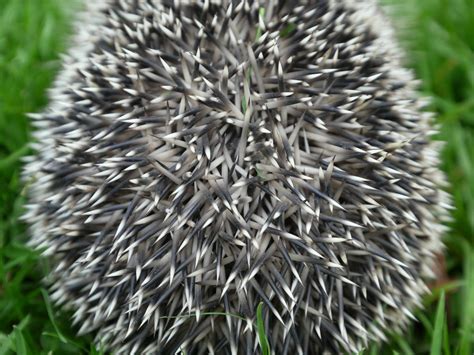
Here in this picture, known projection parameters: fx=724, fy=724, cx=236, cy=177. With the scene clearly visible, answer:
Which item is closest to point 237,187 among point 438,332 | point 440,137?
point 438,332

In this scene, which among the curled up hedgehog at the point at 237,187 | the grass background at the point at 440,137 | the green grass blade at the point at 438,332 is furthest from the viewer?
the grass background at the point at 440,137

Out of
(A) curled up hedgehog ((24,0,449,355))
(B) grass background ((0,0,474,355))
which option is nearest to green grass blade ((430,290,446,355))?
(B) grass background ((0,0,474,355))

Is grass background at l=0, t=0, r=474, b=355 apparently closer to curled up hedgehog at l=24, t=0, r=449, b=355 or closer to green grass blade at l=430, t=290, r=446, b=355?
green grass blade at l=430, t=290, r=446, b=355

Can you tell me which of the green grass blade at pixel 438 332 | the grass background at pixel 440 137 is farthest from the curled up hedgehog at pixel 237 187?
the grass background at pixel 440 137

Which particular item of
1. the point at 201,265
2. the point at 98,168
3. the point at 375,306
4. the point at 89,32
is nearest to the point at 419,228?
the point at 375,306

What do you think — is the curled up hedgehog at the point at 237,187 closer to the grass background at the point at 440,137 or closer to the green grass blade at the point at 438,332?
the green grass blade at the point at 438,332

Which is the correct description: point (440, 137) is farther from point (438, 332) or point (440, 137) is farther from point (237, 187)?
point (237, 187)
